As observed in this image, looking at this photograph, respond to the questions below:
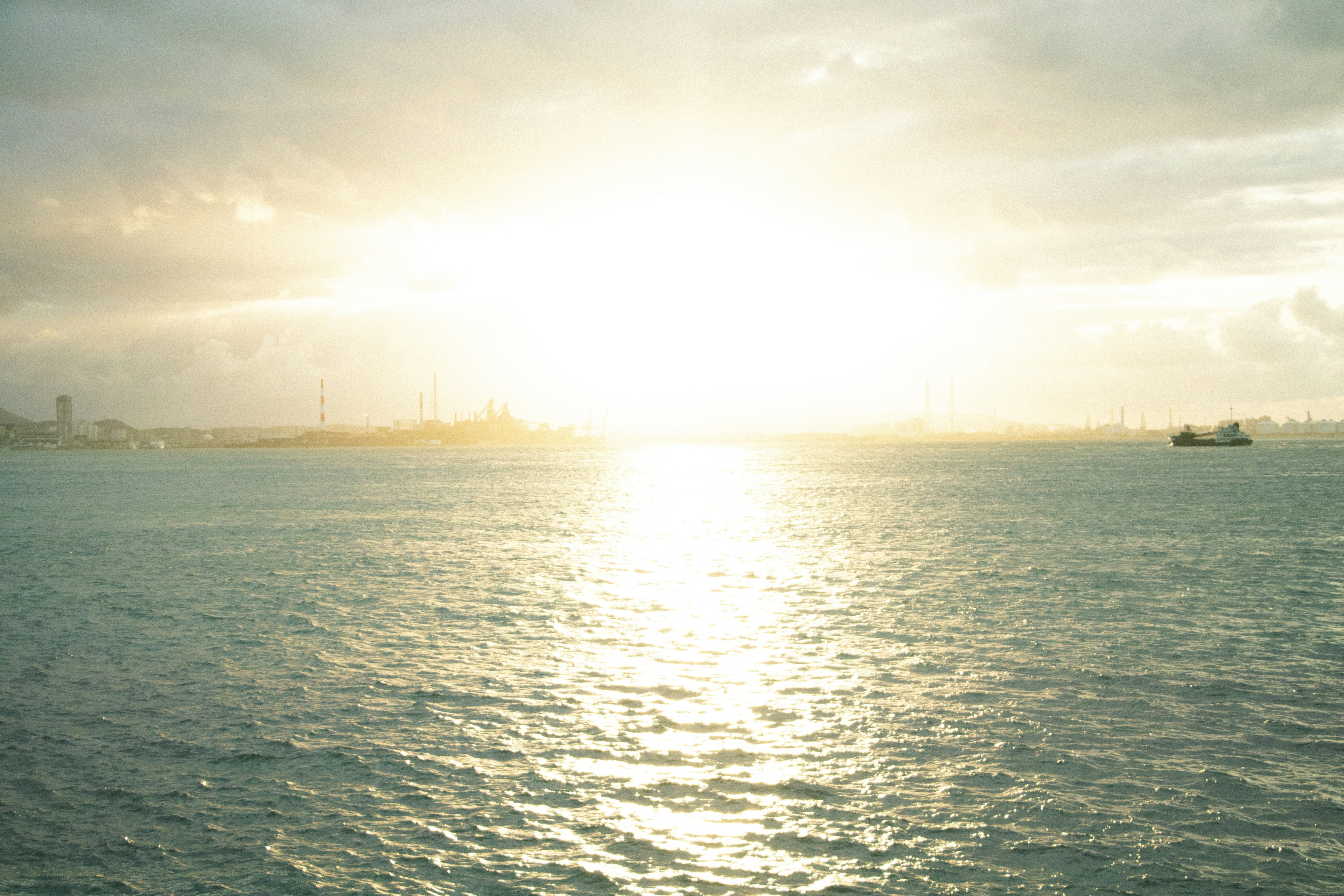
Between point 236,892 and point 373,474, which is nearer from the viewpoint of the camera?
point 236,892

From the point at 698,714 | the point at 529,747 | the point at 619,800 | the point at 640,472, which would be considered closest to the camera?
the point at 619,800

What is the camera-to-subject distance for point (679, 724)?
18469 millimetres

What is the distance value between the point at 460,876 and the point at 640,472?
6800 inches

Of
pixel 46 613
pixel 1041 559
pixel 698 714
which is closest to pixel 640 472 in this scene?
pixel 1041 559

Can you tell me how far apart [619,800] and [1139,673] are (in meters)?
14.7

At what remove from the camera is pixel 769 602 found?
3366 cm

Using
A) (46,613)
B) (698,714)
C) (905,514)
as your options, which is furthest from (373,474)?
(698,714)

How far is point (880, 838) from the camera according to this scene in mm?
13289

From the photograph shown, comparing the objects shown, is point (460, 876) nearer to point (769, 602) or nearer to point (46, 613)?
point (769, 602)

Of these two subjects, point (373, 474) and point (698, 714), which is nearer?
point (698, 714)

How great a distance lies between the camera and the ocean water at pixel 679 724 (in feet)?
41.7

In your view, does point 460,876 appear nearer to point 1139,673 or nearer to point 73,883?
point 73,883

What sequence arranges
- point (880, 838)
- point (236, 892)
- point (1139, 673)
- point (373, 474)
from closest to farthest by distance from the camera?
point (236, 892) → point (880, 838) → point (1139, 673) → point (373, 474)

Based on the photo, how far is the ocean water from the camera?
12719mm
